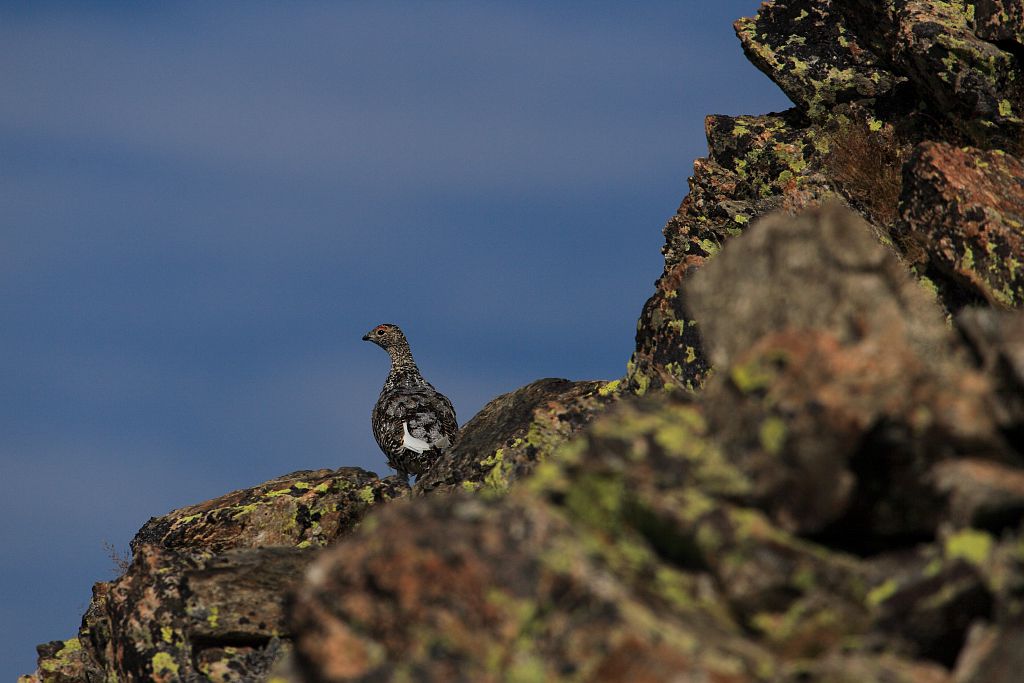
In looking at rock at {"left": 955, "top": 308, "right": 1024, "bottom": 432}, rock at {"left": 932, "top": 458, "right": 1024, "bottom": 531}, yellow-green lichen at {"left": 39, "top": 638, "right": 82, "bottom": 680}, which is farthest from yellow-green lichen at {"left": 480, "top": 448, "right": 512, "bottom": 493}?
rock at {"left": 932, "top": 458, "right": 1024, "bottom": 531}

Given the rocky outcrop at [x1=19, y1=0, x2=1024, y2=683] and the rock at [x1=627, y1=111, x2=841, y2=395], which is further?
the rock at [x1=627, y1=111, x2=841, y2=395]

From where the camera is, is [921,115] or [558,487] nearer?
[558,487]

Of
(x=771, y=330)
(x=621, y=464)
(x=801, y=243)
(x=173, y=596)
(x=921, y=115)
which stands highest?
(x=921, y=115)

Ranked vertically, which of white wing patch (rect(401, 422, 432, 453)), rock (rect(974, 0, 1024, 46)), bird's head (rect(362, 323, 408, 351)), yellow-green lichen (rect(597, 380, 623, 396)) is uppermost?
bird's head (rect(362, 323, 408, 351))

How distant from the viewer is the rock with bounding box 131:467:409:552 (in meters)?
20.5

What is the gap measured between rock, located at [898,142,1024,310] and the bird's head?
626 inches

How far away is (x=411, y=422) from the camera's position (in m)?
28.0

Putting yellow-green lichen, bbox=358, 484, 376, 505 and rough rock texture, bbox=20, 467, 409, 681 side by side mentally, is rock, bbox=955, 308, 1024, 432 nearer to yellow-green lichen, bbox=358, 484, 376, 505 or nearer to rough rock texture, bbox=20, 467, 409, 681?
rough rock texture, bbox=20, 467, 409, 681

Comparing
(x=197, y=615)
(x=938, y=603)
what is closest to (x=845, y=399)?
(x=938, y=603)

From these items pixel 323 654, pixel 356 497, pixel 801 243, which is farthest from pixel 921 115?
pixel 323 654

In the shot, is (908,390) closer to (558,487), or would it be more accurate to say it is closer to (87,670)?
(558,487)

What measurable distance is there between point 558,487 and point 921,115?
16209mm

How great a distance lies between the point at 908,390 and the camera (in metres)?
7.45

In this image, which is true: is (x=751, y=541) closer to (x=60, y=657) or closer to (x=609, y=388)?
(x=609, y=388)
